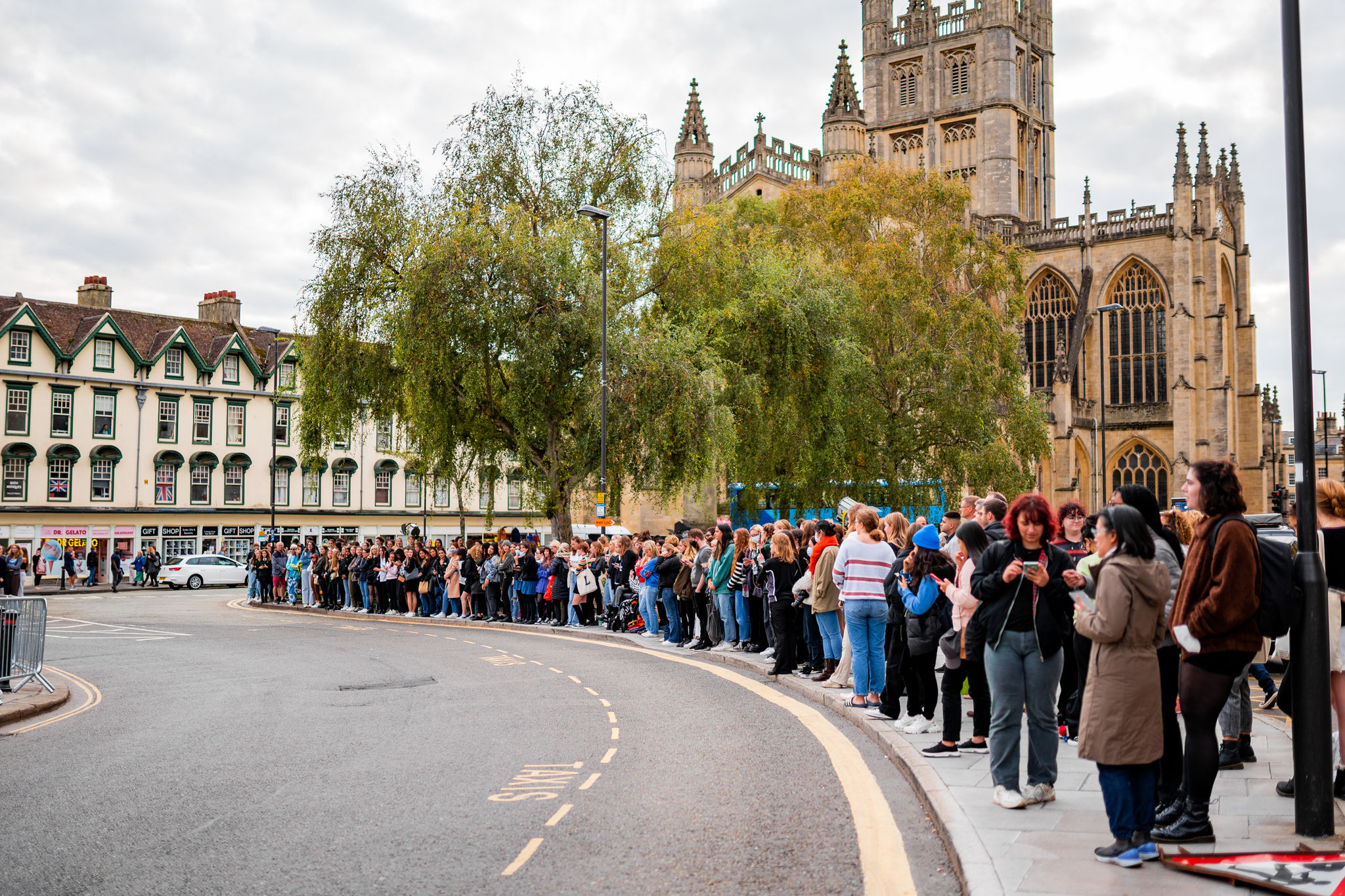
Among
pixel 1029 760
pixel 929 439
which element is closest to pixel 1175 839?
pixel 1029 760

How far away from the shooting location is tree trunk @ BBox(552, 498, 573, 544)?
25.7 m

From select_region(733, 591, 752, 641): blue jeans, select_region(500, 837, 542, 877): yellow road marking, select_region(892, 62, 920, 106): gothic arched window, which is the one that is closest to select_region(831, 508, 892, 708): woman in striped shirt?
select_region(500, 837, 542, 877): yellow road marking

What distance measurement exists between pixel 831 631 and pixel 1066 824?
21.3ft

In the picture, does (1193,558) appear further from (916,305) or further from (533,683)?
(916,305)

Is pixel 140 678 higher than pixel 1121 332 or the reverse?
the reverse

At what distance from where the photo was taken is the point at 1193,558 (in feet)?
19.3

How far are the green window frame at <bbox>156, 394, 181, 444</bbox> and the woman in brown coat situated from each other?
5320 centimetres

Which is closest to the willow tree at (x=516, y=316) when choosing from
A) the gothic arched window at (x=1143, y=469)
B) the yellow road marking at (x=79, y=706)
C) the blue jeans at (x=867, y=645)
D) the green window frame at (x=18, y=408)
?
the yellow road marking at (x=79, y=706)

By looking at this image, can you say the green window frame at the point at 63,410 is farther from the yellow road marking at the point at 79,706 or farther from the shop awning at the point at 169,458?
the yellow road marking at the point at 79,706

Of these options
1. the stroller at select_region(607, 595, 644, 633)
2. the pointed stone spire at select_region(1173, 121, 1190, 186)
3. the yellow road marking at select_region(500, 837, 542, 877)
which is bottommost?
the stroller at select_region(607, 595, 644, 633)

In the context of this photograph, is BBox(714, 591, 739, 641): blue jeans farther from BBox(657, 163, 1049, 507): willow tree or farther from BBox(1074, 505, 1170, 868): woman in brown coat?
BBox(1074, 505, 1170, 868): woman in brown coat

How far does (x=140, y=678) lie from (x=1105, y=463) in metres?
50.1

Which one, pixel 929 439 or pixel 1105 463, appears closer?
pixel 929 439

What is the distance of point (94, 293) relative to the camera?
53.2 meters
